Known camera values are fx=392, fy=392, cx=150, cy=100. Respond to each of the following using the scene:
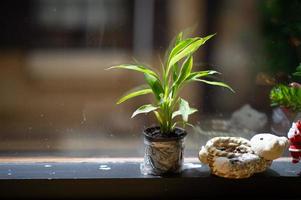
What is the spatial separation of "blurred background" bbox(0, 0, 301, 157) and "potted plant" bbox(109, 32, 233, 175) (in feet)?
0.51

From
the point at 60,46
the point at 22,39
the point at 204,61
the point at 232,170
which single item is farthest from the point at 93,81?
the point at 232,170

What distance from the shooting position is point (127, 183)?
1.09 m

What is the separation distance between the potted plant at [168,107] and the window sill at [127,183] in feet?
0.15

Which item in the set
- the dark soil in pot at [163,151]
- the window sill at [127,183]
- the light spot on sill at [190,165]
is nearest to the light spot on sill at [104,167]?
the window sill at [127,183]

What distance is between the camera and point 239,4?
1255 millimetres

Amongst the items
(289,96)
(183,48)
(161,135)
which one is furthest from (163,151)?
(289,96)

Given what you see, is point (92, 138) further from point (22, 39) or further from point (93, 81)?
point (22, 39)

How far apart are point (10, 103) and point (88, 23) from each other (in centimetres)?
35

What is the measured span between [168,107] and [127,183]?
24 centimetres

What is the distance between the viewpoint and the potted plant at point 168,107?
1057 mm

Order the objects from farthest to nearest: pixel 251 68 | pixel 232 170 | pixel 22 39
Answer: pixel 251 68, pixel 22 39, pixel 232 170

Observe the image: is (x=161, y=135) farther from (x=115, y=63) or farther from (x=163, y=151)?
(x=115, y=63)

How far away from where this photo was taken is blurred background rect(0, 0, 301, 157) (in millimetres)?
1196

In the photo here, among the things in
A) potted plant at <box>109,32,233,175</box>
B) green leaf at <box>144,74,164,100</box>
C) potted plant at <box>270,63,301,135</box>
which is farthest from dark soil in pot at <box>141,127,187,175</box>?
potted plant at <box>270,63,301,135</box>
